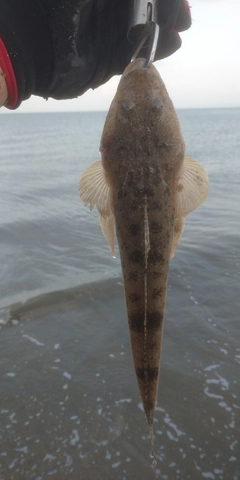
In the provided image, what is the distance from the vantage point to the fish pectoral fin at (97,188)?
2.48 meters

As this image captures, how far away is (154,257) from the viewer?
2328 mm

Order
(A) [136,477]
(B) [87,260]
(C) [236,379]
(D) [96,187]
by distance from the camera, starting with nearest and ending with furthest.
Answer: (D) [96,187] < (A) [136,477] < (C) [236,379] < (B) [87,260]

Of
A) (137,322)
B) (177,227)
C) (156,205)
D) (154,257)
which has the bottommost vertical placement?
(137,322)

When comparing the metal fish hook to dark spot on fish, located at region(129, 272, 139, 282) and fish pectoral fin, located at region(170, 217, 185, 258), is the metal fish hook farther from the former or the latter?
dark spot on fish, located at region(129, 272, 139, 282)

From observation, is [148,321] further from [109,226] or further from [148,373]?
[109,226]

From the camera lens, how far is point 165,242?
2.34 metres

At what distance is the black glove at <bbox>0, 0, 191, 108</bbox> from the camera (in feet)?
8.31

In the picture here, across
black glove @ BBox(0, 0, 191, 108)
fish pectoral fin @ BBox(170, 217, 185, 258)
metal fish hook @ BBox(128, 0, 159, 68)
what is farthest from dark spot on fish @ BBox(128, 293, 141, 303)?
black glove @ BBox(0, 0, 191, 108)

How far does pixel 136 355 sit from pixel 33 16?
222 cm

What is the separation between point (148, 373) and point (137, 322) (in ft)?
1.18

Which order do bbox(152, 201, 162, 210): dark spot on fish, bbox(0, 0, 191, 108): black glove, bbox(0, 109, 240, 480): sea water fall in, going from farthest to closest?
bbox(0, 109, 240, 480): sea water → bbox(0, 0, 191, 108): black glove → bbox(152, 201, 162, 210): dark spot on fish

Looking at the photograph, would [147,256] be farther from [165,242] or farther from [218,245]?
[218,245]

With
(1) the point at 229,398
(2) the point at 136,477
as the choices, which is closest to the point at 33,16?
(2) the point at 136,477

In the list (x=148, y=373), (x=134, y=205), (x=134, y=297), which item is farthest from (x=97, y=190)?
(x=148, y=373)
